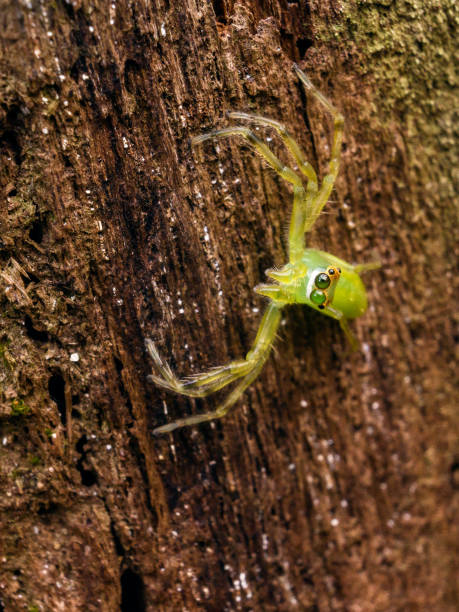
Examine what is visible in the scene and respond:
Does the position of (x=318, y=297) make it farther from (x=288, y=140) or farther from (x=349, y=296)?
(x=288, y=140)

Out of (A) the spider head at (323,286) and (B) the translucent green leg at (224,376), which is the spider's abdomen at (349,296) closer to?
(A) the spider head at (323,286)

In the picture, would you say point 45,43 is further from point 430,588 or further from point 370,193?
point 430,588

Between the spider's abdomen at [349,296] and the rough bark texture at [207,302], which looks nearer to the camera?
the rough bark texture at [207,302]

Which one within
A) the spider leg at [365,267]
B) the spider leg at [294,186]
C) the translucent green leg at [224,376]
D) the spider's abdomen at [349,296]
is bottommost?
the translucent green leg at [224,376]

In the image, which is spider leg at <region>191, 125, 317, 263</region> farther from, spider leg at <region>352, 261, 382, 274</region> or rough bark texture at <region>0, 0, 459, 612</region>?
spider leg at <region>352, 261, 382, 274</region>

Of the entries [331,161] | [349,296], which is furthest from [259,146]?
[349,296]

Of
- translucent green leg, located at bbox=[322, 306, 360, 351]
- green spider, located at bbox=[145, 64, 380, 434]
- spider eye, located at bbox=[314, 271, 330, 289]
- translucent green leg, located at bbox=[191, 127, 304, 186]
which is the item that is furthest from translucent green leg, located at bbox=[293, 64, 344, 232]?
translucent green leg, located at bbox=[322, 306, 360, 351]

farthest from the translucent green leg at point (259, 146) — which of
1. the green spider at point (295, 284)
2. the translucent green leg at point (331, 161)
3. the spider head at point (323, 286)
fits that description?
the spider head at point (323, 286)

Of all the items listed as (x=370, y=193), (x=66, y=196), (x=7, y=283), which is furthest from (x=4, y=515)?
(x=370, y=193)
